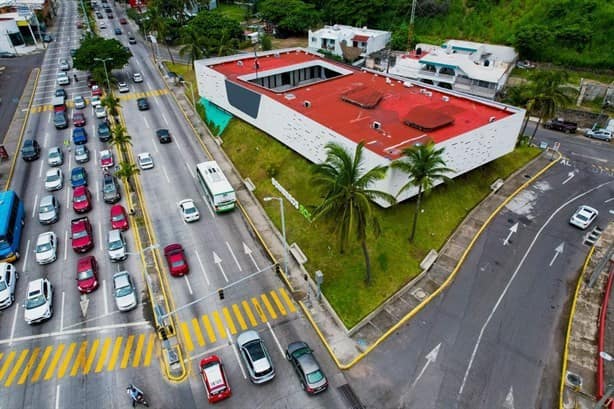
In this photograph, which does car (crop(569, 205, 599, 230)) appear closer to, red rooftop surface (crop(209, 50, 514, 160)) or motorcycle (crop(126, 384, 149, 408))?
red rooftop surface (crop(209, 50, 514, 160))

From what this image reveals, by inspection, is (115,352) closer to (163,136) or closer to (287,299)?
(287,299)

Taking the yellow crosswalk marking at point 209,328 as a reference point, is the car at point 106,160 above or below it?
above

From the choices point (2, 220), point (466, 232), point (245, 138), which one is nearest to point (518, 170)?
point (466, 232)

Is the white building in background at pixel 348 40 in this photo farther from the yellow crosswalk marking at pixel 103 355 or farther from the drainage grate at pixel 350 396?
the yellow crosswalk marking at pixel 103 355

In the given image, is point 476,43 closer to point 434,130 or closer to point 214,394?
point 434,130

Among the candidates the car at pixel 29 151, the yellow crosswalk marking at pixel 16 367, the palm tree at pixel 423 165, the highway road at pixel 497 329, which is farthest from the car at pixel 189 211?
the car at pixel 29 151

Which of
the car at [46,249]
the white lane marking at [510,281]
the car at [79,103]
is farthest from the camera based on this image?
the car at [79,103]

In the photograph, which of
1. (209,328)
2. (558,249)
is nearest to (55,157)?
(209,328)

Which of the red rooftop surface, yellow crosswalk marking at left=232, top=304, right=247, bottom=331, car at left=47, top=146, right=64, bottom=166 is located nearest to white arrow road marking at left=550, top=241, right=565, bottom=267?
the red rooftop surface
